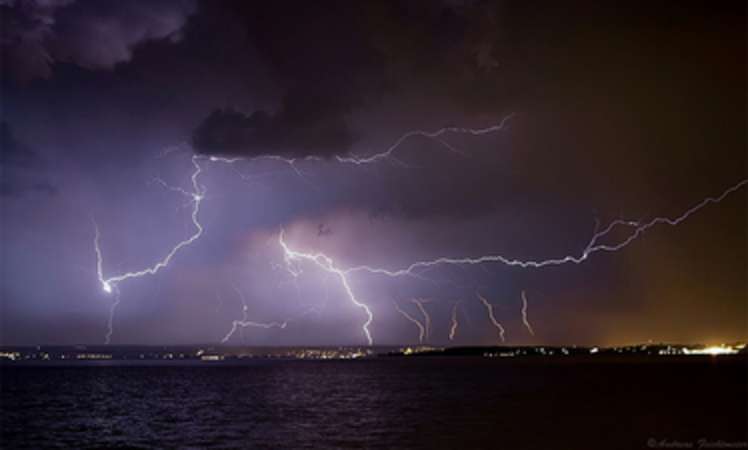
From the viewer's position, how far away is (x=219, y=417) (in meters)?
32.2

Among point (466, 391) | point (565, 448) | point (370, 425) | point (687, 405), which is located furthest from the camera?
point (466, 391)

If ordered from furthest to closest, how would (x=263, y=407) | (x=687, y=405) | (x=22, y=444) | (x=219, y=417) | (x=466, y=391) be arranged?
1. (x=466, y=391)
2. (x=263, y=407)
3. (x=687, y=405)
4. (x=219, y=417)
5. (x=22, y=444)

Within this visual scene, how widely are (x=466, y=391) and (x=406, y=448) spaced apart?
26.0m

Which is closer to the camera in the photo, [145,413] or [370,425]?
[370,425]

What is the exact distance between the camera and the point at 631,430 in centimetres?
2534

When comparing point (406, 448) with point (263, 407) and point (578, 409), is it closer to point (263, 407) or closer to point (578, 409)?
point (578, 409)

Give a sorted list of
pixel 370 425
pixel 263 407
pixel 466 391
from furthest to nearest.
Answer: pixel 466 391 → pixel 263 407 → pixel 370 425

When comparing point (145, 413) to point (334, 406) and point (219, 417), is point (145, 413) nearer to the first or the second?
point (219, 417)

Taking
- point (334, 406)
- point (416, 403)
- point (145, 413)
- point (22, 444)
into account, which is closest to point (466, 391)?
point (416, 403)

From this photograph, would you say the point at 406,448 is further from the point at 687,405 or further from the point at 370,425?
the point at 687,405

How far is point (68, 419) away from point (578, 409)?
2246 centimetres

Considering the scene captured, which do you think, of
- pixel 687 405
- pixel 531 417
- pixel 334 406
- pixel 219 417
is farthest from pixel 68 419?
pixel 687 405

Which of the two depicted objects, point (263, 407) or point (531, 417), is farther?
point (263, 407)

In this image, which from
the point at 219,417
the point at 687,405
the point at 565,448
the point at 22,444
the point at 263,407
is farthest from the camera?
the point at 263,407
